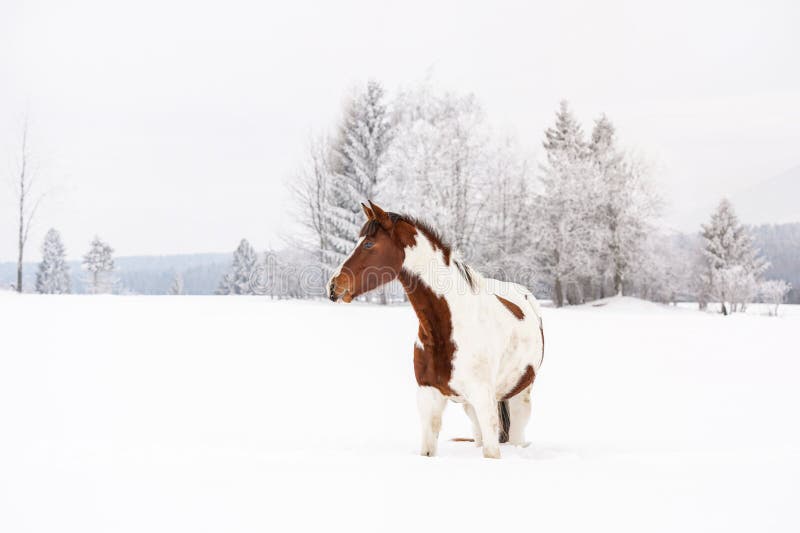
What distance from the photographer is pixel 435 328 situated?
3.62m

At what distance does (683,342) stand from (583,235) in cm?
1283

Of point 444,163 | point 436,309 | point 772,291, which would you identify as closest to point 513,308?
point 436,309

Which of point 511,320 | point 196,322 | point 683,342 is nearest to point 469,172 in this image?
point 683,342

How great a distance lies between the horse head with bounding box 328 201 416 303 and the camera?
11.5ft

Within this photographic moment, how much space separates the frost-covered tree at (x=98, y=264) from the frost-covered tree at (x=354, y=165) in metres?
29.3

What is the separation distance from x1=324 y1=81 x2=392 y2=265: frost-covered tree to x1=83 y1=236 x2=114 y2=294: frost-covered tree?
29323 millimetres

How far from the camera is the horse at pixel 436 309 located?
139 inches

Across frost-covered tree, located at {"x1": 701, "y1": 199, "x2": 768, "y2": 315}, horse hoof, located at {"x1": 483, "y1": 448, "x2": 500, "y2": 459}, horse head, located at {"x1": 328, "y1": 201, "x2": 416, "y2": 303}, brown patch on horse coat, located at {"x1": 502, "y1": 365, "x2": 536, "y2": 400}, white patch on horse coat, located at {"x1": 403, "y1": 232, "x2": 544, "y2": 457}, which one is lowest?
horse hoof, located at {"x1": 483, "y1": 448, "x2": 500, "y2": 459}

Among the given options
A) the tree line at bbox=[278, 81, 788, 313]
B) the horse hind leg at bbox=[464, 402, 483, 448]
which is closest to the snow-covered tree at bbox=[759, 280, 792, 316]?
the tree line at bbox=[278, 81, 788, 313]

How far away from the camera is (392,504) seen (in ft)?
8.25

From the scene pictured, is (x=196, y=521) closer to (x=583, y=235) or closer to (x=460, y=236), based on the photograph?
(x=460, y=236)

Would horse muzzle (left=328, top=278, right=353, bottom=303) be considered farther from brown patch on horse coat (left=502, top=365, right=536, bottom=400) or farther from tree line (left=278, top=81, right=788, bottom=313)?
tree line (left=278, top=81, right=788, bottom=313)

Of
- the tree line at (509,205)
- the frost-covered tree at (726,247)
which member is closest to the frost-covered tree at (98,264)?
the tree line at (509,205)

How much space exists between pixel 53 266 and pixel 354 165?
115 ft
